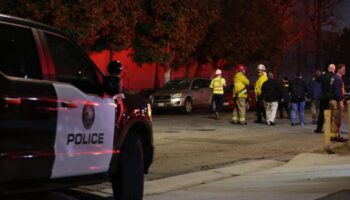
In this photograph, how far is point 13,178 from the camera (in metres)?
4.93

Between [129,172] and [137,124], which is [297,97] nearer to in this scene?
[137,124]

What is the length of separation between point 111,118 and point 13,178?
62.3 inches

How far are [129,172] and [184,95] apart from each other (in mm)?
20698

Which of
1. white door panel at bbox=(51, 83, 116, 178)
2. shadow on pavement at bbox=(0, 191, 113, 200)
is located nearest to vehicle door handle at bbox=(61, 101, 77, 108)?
white door panel at bbox=(51, 83, 116, 178)

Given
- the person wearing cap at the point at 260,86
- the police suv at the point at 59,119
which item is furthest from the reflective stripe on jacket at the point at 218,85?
the police suv at the point at 59,119

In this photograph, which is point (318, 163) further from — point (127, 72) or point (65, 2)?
point (127, 72)

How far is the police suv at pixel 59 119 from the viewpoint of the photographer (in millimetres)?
4930

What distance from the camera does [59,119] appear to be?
5410mm

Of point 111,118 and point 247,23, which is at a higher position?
point 247,23

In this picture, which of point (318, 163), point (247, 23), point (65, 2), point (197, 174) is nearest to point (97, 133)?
point (197, 174)

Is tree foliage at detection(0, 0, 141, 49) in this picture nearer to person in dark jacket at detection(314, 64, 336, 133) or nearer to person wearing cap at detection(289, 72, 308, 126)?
person wearing cap at detection(289, 72, 308, 126)

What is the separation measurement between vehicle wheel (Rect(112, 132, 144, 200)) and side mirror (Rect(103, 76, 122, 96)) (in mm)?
730

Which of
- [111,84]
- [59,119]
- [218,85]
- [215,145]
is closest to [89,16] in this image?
[218,85]

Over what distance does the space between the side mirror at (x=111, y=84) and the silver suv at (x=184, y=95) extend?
2085 cm
